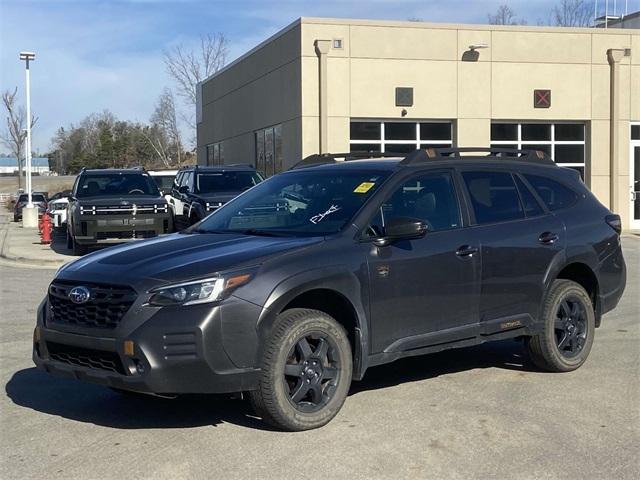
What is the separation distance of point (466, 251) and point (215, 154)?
29365mm

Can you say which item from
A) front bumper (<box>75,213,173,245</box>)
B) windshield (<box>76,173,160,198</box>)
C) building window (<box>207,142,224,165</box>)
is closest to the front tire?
front bumper (<box>75,213,173,245</box>)

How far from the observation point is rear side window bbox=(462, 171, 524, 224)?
6.39m

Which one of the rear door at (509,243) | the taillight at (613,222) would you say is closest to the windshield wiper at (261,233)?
the rear door at (509,243)

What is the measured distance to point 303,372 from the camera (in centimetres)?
521

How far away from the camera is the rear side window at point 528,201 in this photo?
674 cm

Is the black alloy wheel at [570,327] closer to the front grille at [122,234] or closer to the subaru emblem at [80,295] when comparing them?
the subaru emblem at [80,295]

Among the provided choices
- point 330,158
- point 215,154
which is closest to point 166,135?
point 215,154

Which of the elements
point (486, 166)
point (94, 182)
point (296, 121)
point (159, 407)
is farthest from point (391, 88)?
point (159, 407)

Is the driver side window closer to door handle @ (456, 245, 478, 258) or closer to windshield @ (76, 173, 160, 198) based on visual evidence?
door handle @ (456, 245, 478, 258)

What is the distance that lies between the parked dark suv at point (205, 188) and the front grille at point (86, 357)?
10699mm

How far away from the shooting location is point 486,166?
6.66 metres

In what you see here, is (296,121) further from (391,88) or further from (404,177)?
(404,177)

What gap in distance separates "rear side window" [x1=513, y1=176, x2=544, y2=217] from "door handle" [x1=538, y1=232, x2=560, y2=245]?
0.66 feet

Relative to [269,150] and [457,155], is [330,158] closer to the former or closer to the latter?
[457,155]
